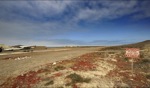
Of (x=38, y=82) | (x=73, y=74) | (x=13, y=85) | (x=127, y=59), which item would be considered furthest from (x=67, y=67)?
(x=127, y=59)

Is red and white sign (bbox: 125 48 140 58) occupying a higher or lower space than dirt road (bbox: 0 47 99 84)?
higher

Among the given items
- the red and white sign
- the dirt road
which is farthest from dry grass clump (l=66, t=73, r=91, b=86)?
the dirt road

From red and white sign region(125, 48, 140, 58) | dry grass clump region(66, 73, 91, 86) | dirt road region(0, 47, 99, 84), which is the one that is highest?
red and white sign region(125, 48, 140, 58)

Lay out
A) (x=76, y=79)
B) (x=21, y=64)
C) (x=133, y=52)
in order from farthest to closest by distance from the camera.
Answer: (x=21, y=64) → (x=133, y=52) → (x=76, y=79)

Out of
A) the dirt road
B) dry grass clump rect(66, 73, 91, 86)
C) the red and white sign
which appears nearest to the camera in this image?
dry grass clump rect(66, 73, 91, 86)

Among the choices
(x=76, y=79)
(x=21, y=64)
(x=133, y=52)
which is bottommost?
(x=76, y=79)

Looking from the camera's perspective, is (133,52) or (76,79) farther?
(133,52)

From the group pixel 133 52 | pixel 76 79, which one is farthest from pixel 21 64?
pixel 133 52

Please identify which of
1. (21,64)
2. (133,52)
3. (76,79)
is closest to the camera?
(76,79)

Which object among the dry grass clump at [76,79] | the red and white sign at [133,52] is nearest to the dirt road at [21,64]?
the dry grass clump at [76,79]

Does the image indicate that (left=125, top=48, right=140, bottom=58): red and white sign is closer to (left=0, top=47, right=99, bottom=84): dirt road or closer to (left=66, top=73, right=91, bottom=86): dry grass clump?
(left=66, top=73, right=91, bottom=86): dry grass clump

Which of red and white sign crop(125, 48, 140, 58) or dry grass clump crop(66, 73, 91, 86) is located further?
red and white sign crop(125, 48, 140, 58)

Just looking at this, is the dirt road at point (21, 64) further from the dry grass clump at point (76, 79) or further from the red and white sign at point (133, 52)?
the red and white sign at point (133, 52)

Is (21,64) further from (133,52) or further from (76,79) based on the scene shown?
(133,52)
